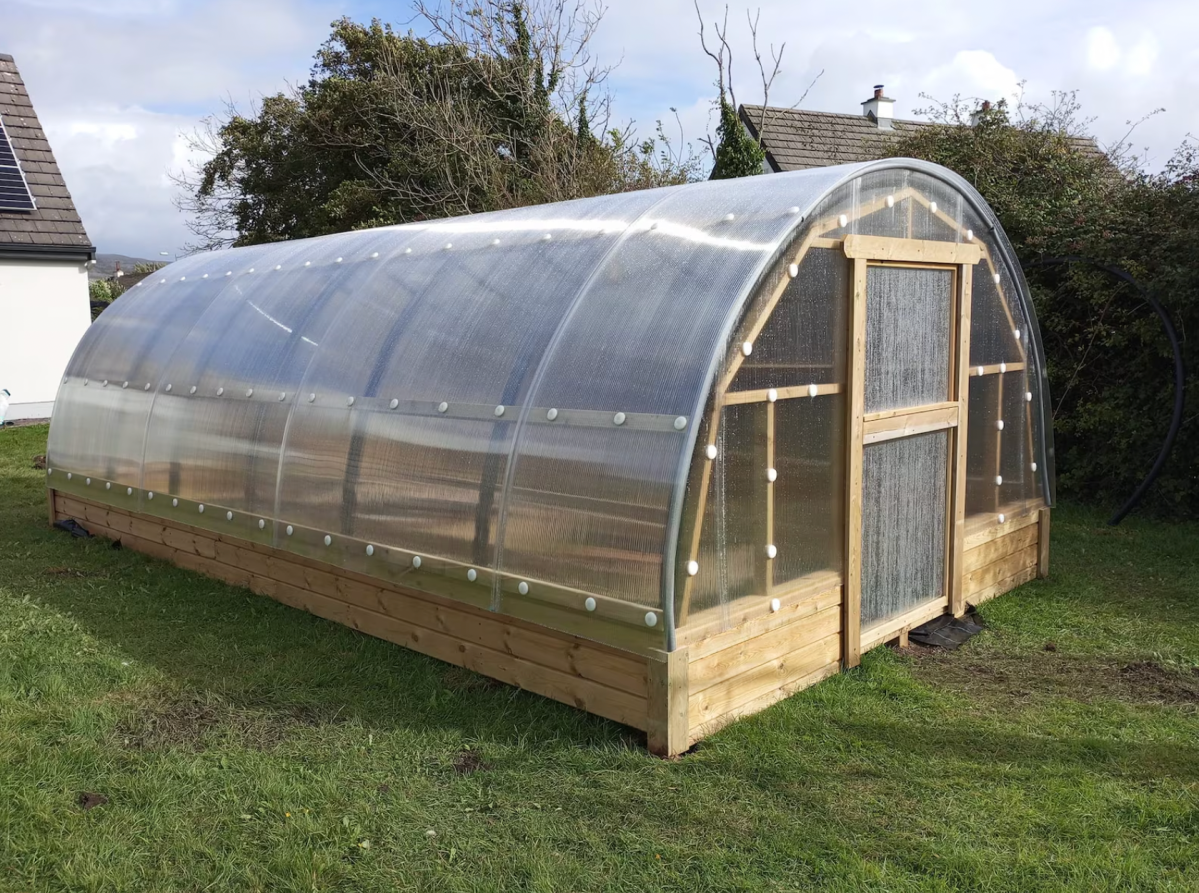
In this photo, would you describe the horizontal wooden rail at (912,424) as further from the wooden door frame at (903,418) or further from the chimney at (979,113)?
the chimney at (979,113)

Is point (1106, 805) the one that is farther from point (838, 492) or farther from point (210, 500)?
point (210, 500)

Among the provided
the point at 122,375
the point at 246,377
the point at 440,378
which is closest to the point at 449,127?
the point at 122,375

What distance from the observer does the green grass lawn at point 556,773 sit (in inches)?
130

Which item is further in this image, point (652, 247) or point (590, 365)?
point (652, 247)

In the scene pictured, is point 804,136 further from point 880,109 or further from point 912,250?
point 912,250

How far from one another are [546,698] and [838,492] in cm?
173

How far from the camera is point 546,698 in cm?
454

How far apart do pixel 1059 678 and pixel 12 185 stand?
16.6m

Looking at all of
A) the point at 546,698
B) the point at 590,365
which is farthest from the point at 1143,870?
the point at 590,365

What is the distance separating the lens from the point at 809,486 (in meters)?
4.65

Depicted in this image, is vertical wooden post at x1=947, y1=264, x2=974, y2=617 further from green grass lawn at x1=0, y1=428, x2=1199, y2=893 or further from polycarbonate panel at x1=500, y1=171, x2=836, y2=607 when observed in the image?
polycarbonate panel at x1=500, y1=171, x2=836, y2=607

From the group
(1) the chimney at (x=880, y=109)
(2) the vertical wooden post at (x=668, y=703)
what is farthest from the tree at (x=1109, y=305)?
(1) the chimney at (x=880, y=109)

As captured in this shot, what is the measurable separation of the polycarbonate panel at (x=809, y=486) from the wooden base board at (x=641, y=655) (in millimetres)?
137

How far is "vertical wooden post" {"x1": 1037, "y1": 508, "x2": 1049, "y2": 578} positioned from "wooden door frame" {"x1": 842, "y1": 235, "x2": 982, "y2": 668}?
1.22m
